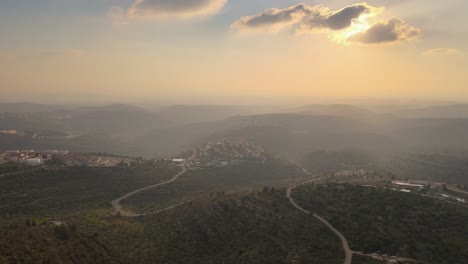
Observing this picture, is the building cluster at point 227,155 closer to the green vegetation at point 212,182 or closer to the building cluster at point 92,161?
the green vegetation at point 212,182

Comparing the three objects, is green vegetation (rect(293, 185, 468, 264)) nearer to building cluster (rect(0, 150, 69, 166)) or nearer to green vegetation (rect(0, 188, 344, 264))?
green vegetation (rect(0, 188, 344, 264))

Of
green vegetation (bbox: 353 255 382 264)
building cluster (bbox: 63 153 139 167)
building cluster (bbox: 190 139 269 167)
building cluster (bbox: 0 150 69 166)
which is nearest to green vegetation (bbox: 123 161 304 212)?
building cluster (bbox: 190 139 269 167)

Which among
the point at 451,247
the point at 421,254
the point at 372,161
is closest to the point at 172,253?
the point at 421,254

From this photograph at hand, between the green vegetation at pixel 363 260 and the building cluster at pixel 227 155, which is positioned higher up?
the green vegetation at pixel 363 260

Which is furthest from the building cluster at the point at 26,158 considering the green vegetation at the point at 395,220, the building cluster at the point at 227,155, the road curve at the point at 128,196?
the green vegetation at the point at 395,220

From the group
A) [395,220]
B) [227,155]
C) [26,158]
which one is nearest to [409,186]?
[395,220]
